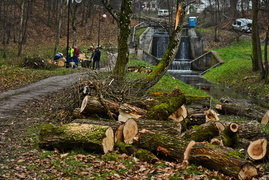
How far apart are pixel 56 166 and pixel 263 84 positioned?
740 inches

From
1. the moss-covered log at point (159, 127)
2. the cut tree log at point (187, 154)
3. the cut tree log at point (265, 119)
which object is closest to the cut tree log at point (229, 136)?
the moss-covered log at point (159, 127)

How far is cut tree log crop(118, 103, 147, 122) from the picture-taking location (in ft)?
28.2

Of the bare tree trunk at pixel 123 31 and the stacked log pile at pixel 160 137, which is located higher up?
the bare tree trunk at pixel 123 31

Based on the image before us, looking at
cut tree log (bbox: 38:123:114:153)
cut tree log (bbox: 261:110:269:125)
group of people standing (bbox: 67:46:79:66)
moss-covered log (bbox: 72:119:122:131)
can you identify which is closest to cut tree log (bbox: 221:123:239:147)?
moss-covered log (bbox: 72:119:122:131)

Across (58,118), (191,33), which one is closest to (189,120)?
(58,118)

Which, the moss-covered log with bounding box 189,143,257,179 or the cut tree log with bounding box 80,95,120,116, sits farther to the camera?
the cut tree log with bounding box 80,95,120,116

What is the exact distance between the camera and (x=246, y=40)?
1941 inches

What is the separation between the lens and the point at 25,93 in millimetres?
14312

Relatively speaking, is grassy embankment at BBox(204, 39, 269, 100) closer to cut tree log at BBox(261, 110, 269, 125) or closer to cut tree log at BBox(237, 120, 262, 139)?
cut tree log at BBox(261, 110, 269, 125)

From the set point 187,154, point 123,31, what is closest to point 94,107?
point 187,154

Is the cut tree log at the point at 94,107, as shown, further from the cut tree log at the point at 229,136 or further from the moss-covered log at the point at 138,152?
the cut tree log at the point at 229,136

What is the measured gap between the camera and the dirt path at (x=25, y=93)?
11.5 metres

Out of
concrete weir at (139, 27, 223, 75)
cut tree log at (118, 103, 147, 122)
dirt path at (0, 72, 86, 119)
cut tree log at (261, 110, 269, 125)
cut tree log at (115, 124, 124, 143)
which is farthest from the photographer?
concrete weir at (139, 27, 223, 75)

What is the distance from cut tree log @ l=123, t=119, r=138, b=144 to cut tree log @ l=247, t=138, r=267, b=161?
2.59m
